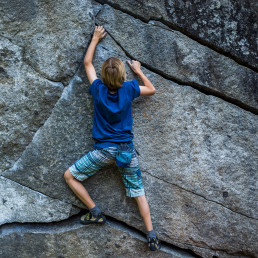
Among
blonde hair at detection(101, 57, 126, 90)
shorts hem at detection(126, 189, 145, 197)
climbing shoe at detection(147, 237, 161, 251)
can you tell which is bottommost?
climbing shoe at detection(147, 237, 161, 251)

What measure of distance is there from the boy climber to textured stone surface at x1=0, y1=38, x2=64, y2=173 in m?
0.45

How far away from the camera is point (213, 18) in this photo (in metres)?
2.58

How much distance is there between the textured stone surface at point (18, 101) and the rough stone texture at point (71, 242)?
0.68 meters

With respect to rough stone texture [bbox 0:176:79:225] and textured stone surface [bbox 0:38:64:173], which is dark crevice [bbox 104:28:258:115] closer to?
textured stone surface [bbox 0:38:64:173]

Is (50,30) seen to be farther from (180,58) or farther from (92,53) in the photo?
(180,58)

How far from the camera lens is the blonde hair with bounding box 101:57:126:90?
2.28m

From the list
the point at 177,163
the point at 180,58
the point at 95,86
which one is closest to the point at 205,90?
the point at 180,58

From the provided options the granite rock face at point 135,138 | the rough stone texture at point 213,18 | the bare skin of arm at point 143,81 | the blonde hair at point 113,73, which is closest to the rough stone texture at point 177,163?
the granite rock face at point 135,138

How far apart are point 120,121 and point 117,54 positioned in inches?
25.0

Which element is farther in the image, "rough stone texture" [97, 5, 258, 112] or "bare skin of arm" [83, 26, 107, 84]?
"rough stone texture" [97, 5, 258, 112]

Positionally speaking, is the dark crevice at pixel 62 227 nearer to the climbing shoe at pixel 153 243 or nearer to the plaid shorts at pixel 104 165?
the climbing shoe at pixel 153 243

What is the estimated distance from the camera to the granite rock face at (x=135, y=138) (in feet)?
8.20

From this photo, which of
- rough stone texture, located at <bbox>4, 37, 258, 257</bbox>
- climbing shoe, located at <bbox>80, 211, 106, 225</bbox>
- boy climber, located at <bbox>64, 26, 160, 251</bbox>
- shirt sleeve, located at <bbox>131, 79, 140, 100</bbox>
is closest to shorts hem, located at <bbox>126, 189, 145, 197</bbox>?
boy climber, located at <bbox>64, 26, 160, 251</bbox>

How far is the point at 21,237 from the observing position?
8.69 feet
